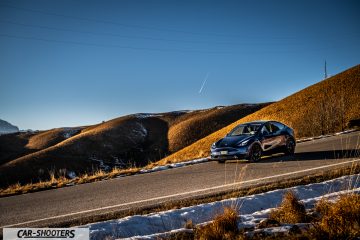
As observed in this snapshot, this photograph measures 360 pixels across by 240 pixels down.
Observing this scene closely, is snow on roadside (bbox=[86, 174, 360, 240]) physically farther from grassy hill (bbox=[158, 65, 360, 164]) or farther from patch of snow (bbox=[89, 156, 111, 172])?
patch of snow (bbox=[89, 156, 111, 172])

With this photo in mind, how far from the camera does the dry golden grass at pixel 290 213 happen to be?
4.38 meters

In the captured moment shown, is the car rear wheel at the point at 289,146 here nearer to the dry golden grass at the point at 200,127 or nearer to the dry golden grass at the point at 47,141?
the dry golden grass at the point at 200,127

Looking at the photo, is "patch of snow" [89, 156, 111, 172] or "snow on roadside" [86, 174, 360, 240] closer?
"snow on roadside" [86, 174, 360, 240]

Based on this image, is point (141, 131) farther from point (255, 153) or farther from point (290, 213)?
point (290, 213)

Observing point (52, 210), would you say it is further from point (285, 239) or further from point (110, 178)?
point (285, 239)

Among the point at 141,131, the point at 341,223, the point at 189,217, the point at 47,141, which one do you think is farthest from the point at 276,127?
the point at 47,141

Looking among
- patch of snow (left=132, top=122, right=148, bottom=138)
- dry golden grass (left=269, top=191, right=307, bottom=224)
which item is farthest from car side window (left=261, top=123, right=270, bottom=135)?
patch of snow (left=132, top=122, right=148, bottom=138)

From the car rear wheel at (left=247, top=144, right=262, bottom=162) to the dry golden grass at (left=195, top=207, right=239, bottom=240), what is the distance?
7.05 metres

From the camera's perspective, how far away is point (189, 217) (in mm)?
5207

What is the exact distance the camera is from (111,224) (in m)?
4.97

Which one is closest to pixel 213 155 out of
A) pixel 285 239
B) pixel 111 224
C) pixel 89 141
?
pixel 111 224

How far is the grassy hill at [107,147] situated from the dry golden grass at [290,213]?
40.5m

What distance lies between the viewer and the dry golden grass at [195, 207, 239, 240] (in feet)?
12.7

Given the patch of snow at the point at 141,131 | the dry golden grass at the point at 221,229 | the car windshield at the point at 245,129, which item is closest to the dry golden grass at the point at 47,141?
the patch of snow at the point at 141,131
